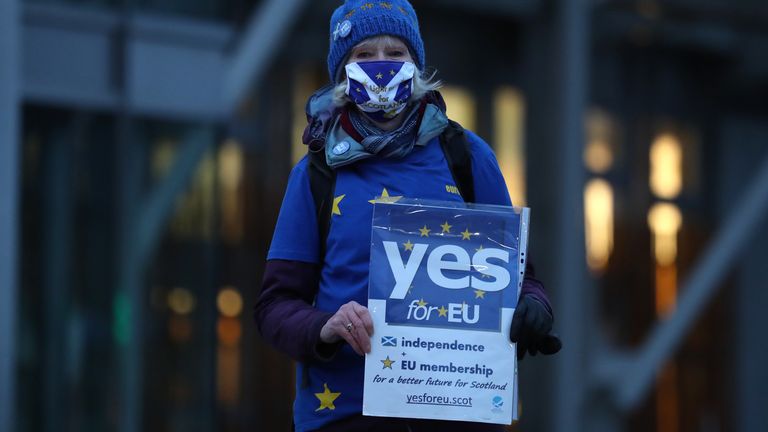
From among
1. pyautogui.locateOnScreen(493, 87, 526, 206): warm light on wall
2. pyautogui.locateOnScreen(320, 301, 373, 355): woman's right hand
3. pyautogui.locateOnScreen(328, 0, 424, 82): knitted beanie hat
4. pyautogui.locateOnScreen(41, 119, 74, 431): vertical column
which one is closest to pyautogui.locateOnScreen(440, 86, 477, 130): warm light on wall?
pyautogui.locateOnScreen(493, 87, 526, 206): warm light on wall

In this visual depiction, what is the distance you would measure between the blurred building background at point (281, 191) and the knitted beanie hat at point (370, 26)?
4984 millimetres

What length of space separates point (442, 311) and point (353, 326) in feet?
0.66

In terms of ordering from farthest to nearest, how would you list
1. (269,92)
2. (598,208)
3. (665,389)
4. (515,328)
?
(665,389) → (598,208) → (269,92) → (515,328)

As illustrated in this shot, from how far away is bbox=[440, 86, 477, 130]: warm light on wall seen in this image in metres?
13.8

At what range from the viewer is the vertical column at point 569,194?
1352cm

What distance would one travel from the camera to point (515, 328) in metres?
2.95

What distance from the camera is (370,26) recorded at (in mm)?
3166

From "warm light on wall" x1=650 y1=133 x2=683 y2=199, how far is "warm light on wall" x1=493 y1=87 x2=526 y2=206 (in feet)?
7.24

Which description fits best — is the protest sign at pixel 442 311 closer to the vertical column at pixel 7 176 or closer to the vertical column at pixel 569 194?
the vertical column at pixel 7 176

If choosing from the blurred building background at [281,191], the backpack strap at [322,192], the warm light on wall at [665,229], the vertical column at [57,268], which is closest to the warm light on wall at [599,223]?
the blurred building background at [281,191]

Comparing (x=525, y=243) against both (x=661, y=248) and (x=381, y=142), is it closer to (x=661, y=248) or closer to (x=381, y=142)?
(x=381, y=142)

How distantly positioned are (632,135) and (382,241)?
12979 millimetres

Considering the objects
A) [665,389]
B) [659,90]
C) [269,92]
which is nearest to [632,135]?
[659,90]

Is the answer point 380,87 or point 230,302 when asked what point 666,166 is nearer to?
point 230,302
